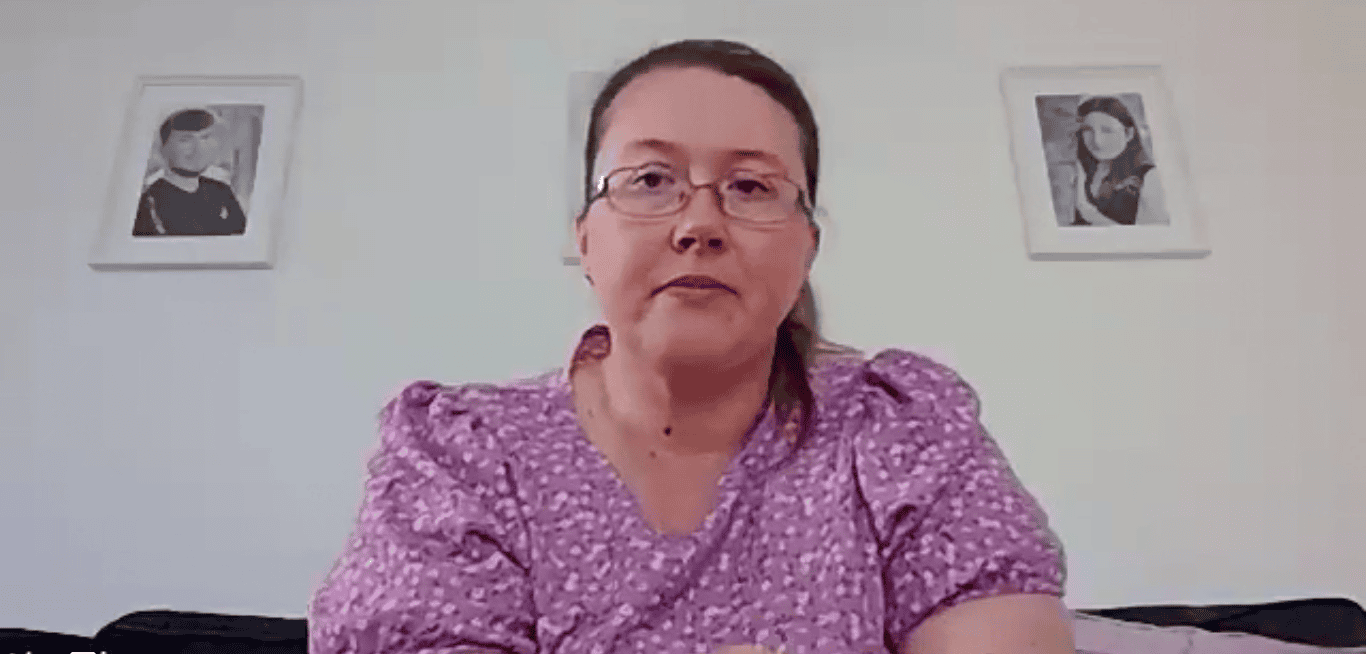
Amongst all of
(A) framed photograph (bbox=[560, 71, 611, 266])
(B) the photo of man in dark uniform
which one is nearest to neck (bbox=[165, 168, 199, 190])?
(B) the photo of man in dark uniform

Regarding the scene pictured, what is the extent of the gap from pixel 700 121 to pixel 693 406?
0.74ft

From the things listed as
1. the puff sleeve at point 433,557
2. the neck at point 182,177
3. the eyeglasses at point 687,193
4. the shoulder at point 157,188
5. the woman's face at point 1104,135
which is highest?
the woman's face at point 1104,135

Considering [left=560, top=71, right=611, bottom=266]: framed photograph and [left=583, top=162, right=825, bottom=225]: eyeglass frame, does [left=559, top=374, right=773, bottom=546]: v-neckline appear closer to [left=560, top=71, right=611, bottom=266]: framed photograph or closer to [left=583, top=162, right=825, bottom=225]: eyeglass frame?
[left=583, top=162, right=825, bottom=225]: eyeglass frame

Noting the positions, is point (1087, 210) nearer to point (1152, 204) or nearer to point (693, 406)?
point (1152, 204)

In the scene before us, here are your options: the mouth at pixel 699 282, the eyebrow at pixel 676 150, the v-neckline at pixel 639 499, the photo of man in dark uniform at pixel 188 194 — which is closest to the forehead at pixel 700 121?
the eyebrow at pixel 676 150

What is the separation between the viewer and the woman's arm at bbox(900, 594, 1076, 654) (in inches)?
24.4

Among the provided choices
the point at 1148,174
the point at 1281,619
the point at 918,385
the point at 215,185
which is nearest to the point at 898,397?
the point at 918,385

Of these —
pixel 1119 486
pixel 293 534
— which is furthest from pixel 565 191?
pixel 1119 486

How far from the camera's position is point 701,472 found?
757mm

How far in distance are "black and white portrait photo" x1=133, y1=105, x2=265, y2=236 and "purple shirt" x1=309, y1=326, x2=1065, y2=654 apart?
2.84ft

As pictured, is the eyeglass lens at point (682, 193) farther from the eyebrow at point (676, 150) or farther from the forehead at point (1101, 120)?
the forehead at point (1101, 120)

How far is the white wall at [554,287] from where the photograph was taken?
50.4 inches

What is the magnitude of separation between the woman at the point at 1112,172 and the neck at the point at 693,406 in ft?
2.85

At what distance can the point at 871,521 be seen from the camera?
684 mm
